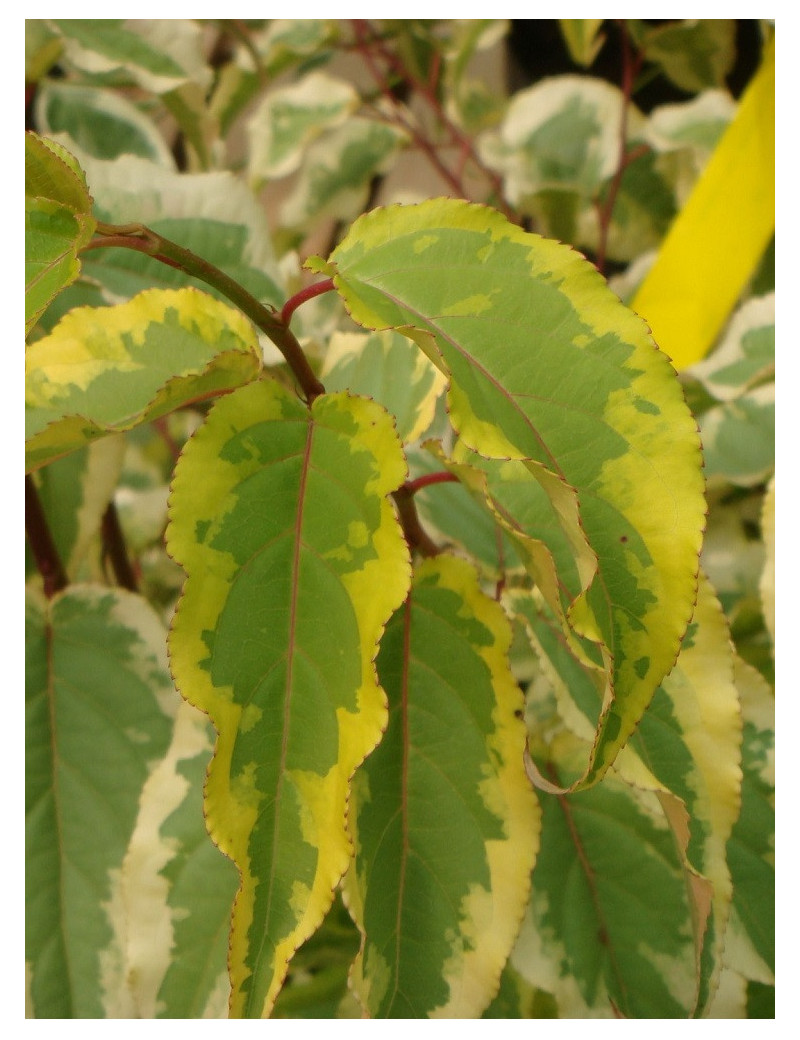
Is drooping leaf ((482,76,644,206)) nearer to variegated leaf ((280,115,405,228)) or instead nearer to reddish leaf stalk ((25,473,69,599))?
variegated leaf ((280,115,405,228))

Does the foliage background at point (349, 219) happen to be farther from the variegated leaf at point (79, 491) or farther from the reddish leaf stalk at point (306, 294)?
the reddish leaf stalk at point (306, 294)

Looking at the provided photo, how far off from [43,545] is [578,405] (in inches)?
17.0

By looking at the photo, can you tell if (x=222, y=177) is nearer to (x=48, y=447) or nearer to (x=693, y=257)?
(x=48, y=447)

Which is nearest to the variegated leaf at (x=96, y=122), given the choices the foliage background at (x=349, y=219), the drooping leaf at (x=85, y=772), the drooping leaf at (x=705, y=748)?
the foliage background at (x=349, y=219)

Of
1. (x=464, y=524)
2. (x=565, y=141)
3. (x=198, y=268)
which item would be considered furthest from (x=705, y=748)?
(x=565, y=141)

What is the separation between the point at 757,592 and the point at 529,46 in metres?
1.15

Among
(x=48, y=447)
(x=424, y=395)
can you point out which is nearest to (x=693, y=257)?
(x=424, y=395)

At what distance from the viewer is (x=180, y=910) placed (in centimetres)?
50

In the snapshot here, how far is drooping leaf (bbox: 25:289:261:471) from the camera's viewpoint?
446 mm

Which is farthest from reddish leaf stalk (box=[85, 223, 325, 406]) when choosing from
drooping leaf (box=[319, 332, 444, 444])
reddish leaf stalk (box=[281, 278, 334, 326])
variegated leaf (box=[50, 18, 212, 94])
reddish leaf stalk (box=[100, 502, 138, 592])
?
variegated leaf (box=[50, 18, 212, 94])

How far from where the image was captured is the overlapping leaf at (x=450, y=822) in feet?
1.46

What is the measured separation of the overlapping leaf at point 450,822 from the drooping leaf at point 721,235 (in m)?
0.50

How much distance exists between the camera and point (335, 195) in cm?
112

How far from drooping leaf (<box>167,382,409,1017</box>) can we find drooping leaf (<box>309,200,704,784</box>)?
0.05m
